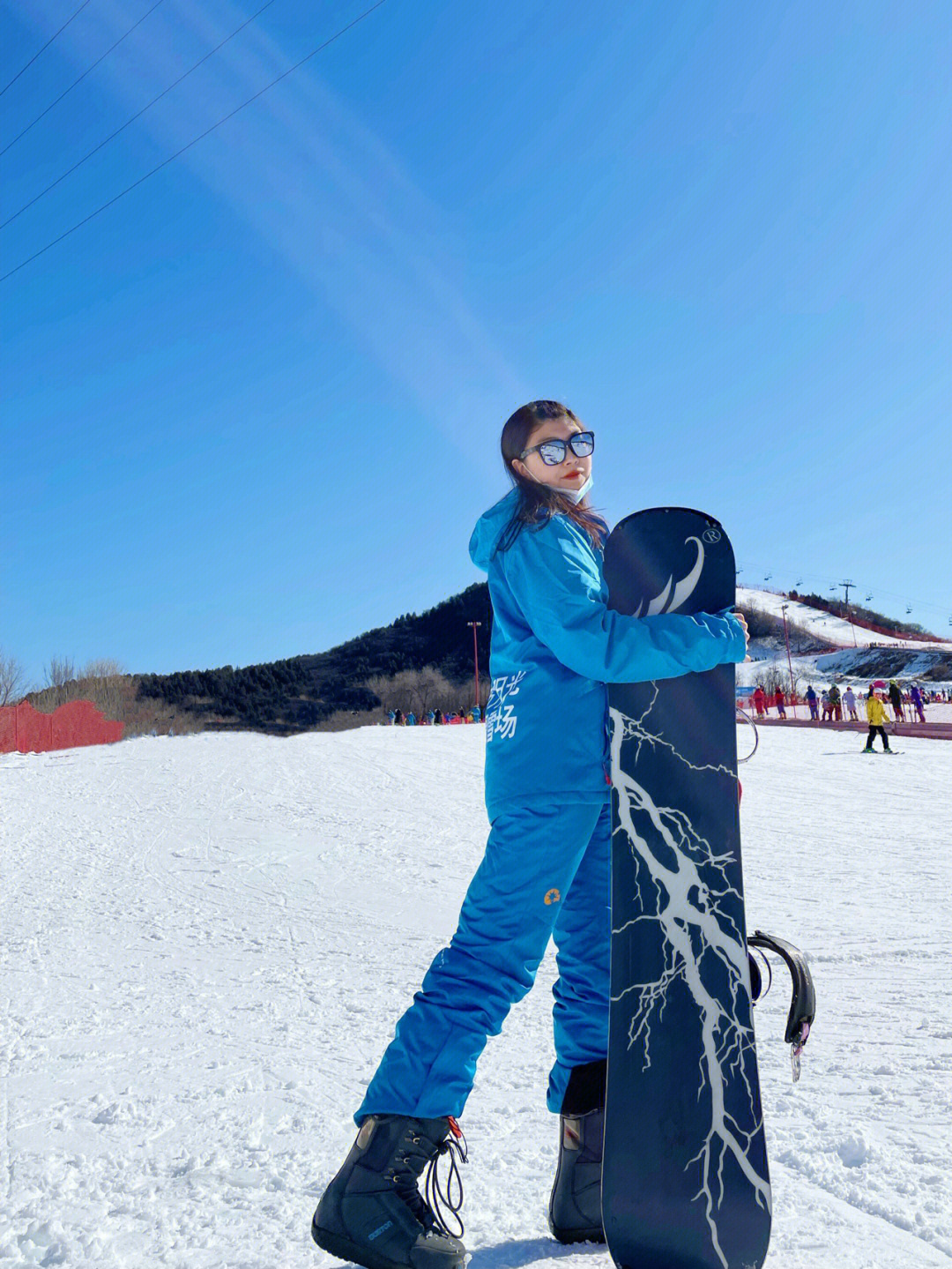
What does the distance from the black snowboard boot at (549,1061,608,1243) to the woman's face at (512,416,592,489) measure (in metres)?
1.16

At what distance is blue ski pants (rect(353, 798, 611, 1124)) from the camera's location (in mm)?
1521

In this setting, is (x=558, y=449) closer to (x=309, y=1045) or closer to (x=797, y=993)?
(x=797, y=993)

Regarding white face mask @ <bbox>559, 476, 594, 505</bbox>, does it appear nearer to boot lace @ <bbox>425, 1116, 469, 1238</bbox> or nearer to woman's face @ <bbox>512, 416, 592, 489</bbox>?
woman's face @ <bbox>512, 416, 592, 489</bbox>

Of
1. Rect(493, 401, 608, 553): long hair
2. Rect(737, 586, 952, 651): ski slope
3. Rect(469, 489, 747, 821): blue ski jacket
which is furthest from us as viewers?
Rect(737, 586, 952, 651): ski slope

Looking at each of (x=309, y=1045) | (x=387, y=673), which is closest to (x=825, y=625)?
(x=387, y=673)

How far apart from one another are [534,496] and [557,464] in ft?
0.34

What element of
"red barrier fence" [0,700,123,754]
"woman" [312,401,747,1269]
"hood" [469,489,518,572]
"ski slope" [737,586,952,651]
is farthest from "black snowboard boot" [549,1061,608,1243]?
"ski slope" [737,586,952,651]

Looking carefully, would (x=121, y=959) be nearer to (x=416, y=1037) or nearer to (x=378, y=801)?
(x=416, y=1037)

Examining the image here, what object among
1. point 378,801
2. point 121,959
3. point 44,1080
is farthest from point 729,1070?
point 378,801

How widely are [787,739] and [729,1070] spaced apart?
18.2m

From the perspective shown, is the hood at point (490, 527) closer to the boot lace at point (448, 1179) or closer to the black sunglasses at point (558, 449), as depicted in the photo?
the black sunglasses at point (558, 449)

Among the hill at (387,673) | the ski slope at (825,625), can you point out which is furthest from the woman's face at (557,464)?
the ski slope at (825,625)

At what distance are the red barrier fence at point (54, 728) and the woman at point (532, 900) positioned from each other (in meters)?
26.3

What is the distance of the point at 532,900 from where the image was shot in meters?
1.59
